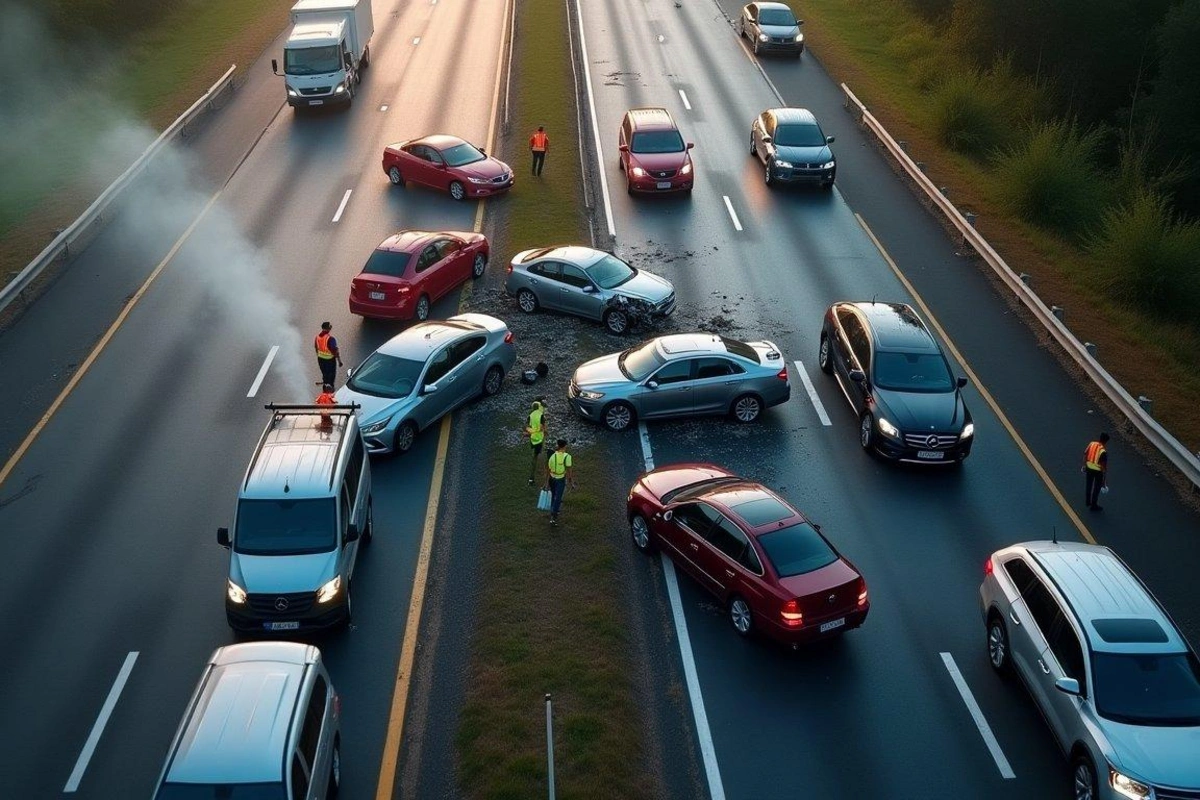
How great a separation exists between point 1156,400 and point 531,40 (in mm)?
31575

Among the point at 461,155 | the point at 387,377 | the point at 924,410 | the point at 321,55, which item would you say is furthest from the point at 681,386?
the point at 321,55

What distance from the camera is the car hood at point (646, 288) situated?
24.5 metres

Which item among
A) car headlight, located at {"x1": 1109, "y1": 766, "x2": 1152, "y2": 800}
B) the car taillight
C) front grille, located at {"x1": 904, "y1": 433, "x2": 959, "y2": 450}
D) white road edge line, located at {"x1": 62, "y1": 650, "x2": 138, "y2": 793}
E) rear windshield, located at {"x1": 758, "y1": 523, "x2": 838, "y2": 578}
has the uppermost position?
rear windshield, located at {"x1": 758, "y1": 523, "x2": 838, "y2": 578}

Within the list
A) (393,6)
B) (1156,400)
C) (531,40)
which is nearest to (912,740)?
(1156,400)

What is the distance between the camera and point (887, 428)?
19859mm

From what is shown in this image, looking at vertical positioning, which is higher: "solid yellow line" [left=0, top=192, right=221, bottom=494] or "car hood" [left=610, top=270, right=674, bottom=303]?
"car hood" [left=610, top=270, right=674, bottom=303]

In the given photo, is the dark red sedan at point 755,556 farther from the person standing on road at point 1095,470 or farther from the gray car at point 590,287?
the gray car at point 590,287

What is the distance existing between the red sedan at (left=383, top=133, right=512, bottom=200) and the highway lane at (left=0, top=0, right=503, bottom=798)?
1.62 ft

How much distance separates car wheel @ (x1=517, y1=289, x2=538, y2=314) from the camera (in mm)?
25641

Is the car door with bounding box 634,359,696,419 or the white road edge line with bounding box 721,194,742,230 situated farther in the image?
the white road edge line with bounding box 721,194,742,230

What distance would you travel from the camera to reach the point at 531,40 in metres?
47.0

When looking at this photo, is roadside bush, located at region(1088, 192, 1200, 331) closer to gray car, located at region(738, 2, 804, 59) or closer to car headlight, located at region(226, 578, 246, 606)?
gray car, located at region(738, 2, 804, 59)

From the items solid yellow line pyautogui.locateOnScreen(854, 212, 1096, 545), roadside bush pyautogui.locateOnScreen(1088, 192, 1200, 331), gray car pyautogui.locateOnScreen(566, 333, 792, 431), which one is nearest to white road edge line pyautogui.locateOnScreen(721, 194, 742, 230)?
solid yellow line pyautogui.locateOnScreen(854, 212, 1096, 545)

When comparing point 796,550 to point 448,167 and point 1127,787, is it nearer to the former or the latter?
point 1127,787
